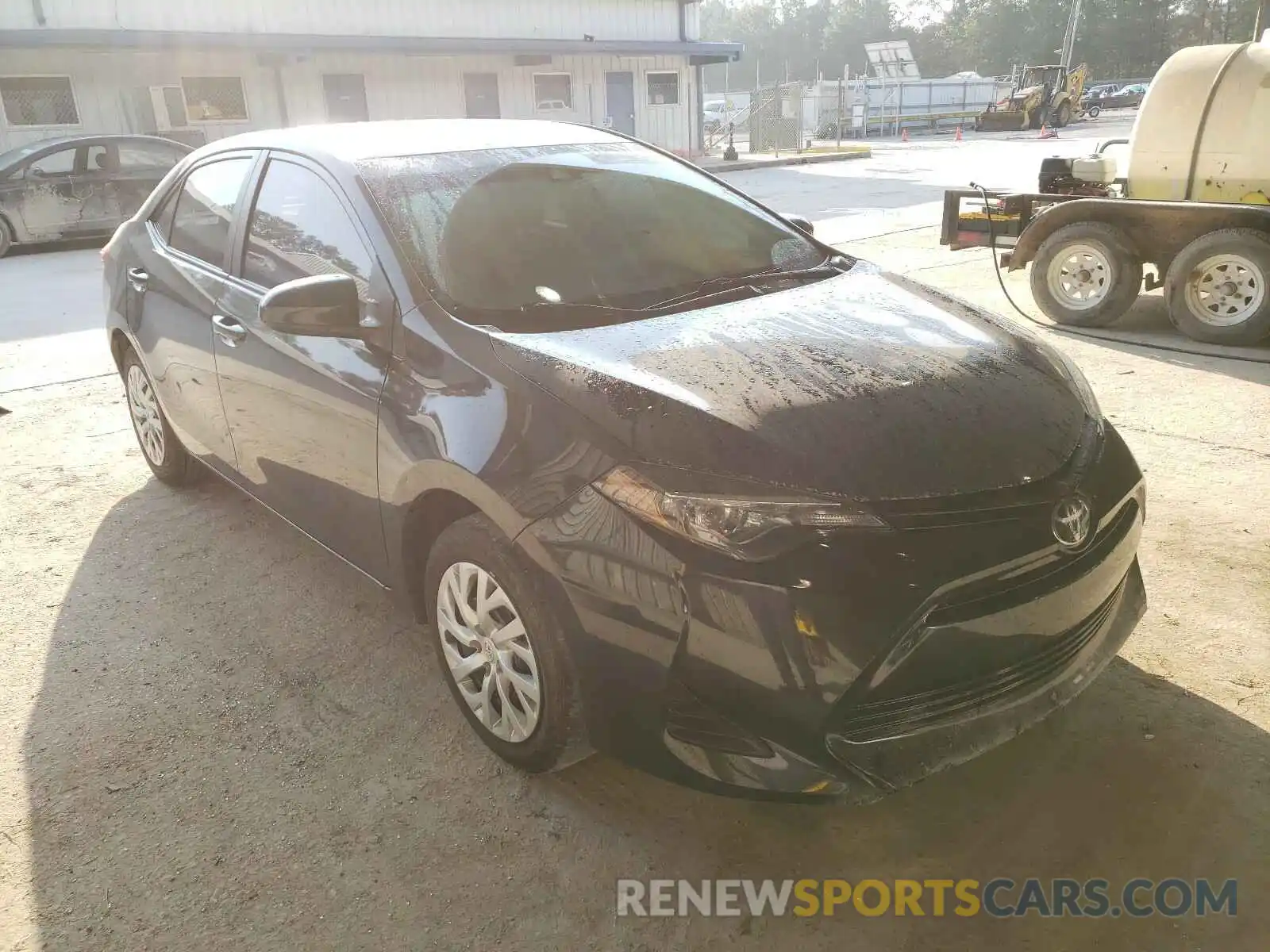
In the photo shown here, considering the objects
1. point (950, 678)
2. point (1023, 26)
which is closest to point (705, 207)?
point (950, 678)

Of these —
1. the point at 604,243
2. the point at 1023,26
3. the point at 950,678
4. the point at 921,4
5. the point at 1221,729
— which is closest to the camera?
the point at 950,678

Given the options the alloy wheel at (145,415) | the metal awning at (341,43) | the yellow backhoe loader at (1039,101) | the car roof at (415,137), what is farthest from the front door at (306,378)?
the yellow backhoe loader at (1039,101)

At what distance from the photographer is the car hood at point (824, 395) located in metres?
2.06

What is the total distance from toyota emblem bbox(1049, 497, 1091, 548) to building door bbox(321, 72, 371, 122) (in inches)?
790

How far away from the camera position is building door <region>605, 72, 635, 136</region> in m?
23.5

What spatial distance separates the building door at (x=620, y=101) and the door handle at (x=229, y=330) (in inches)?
846

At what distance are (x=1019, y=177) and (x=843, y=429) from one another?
16.3 meters

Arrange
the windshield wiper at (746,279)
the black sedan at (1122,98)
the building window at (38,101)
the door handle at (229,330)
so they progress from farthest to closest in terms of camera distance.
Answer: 1. the black sedan at (1122,98)
2. the building window at (38,101)
3. the door handle at (229,330)
4. the windshield wiper at (746,279)

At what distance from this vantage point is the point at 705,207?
3416 mm

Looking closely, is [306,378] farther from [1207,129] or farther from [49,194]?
[49,194]

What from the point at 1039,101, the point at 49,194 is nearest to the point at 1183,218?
the point at 49,194

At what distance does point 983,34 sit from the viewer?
69.1m

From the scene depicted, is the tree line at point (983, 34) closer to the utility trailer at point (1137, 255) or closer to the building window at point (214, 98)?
the building window at point (214, 98)

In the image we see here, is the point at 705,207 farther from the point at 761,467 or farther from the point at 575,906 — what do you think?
the point at 575,906
